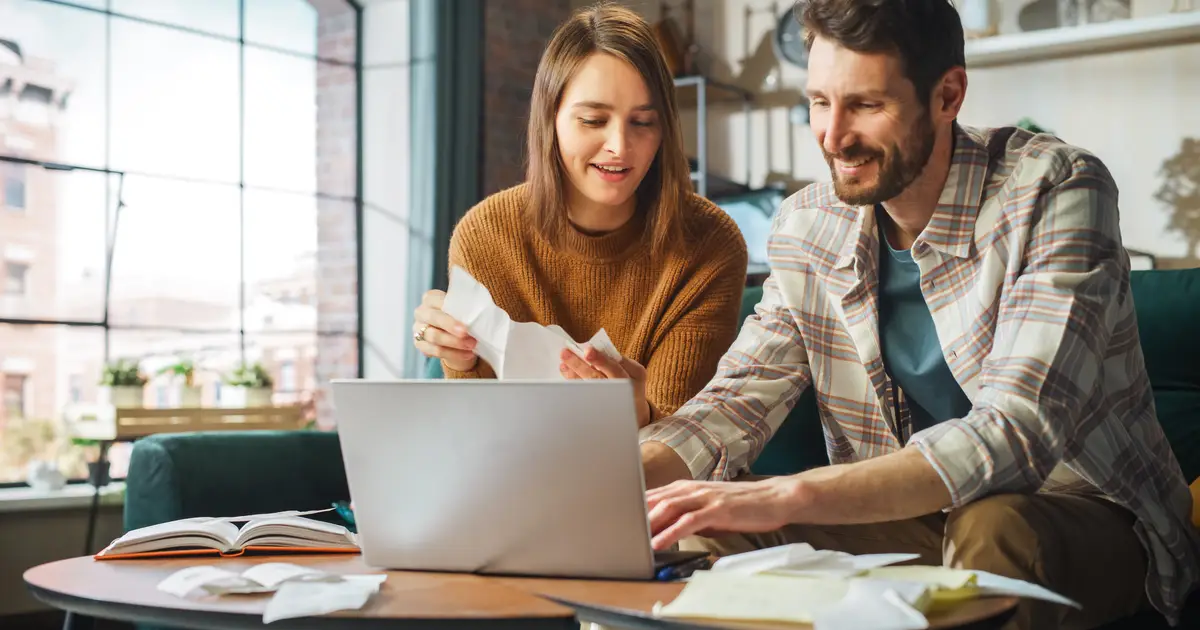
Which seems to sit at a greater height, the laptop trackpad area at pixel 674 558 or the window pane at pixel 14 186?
the window pane at pixel 14 186

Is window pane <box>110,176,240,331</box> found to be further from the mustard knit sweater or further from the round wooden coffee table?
the round wooden coffee table

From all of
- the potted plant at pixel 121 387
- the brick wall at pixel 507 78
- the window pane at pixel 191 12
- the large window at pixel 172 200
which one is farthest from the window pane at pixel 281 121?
the potted plant at pixel 121 387

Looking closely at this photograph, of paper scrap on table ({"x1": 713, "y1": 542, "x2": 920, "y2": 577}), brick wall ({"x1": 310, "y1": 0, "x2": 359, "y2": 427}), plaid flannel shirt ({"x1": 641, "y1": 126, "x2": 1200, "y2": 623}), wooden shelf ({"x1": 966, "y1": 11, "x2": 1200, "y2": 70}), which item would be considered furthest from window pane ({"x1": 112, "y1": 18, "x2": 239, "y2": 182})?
paper scrap on table ({"x1": 713, "y1": 542, "x2": 920, "y2": 577})

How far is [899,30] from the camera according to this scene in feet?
5.04

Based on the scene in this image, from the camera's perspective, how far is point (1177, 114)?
3.93 meters

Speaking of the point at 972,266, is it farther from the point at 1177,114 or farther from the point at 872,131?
the point at 1177,114

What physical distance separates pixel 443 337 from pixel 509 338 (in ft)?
1.08

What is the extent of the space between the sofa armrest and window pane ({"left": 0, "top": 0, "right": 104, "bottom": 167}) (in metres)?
1.82

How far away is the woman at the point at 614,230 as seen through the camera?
1.97m

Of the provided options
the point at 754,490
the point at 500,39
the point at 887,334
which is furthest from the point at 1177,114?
the point at 754,490

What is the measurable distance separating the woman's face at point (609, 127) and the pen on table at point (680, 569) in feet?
2.88

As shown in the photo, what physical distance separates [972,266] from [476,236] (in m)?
0.89

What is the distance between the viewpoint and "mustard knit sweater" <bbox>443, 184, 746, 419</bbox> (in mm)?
1973

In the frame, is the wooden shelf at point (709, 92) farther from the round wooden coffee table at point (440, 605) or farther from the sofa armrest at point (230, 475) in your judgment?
the round wooden coffee table at point (440, 605)
